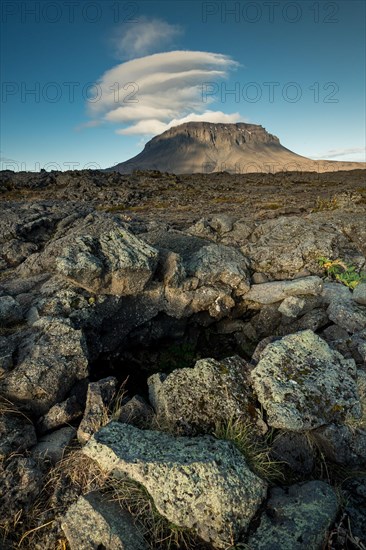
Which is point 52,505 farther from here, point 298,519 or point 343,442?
point 343,442

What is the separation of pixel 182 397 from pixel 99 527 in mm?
2917

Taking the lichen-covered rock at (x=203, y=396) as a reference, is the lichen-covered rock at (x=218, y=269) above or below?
above

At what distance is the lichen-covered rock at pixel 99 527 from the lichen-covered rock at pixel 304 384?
3.29m

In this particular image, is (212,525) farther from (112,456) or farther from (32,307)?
(32,307)

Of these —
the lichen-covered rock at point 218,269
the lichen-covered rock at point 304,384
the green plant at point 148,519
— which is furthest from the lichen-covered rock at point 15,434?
the lichen-covered rock at point 218,269

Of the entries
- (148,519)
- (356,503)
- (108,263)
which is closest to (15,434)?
(148,519)

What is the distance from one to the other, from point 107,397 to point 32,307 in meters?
4.34

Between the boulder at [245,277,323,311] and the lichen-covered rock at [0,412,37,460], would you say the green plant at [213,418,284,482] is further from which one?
the boulder at [245,277,323,311]

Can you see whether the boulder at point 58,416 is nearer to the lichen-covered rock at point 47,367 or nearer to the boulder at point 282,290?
the lichen-covered rock at point 47,367

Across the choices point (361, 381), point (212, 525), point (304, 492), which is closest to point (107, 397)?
point (212, 525)

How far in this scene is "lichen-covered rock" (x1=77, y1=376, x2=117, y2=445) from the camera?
7.32 m

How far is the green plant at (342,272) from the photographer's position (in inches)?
530

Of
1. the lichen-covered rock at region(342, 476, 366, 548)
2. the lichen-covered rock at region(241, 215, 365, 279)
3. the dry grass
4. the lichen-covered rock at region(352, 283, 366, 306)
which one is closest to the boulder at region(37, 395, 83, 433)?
the dry grass

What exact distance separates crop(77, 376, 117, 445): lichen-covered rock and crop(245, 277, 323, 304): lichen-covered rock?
22.5 feet
